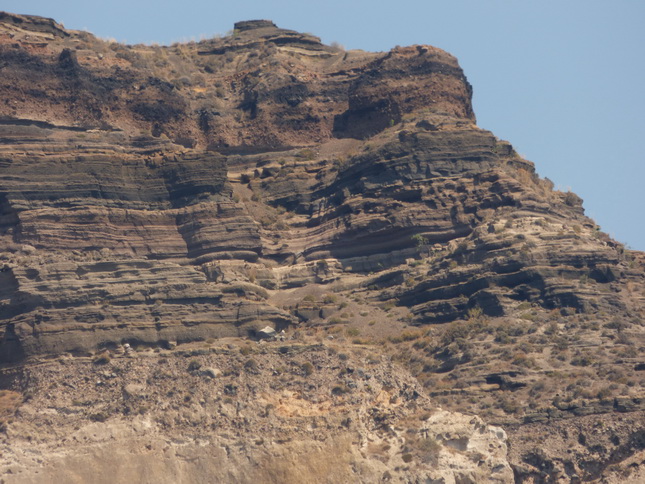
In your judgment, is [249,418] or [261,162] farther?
[261,162]

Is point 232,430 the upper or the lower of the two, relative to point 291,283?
lower

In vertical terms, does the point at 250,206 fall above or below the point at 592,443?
above

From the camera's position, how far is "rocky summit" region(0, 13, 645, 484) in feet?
242

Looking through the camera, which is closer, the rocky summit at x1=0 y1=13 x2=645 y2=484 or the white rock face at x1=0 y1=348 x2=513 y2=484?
the white rock face at x1=0 y1=348 x2=513 y2=484

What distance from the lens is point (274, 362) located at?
7825cm

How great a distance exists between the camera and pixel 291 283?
90.6m

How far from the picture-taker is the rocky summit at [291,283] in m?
73.6

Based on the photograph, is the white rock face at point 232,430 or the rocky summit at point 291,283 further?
the rocky summit at point 291,283

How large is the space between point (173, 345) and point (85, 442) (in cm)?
827

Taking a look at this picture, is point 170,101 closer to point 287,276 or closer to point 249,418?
point 287,276

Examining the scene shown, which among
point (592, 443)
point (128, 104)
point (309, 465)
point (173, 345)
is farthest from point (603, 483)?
point (128, 104)

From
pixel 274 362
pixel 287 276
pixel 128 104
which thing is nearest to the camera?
pixel 274 362

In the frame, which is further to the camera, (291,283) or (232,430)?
(291,283)

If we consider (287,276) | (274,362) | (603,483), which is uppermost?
(287,276)
